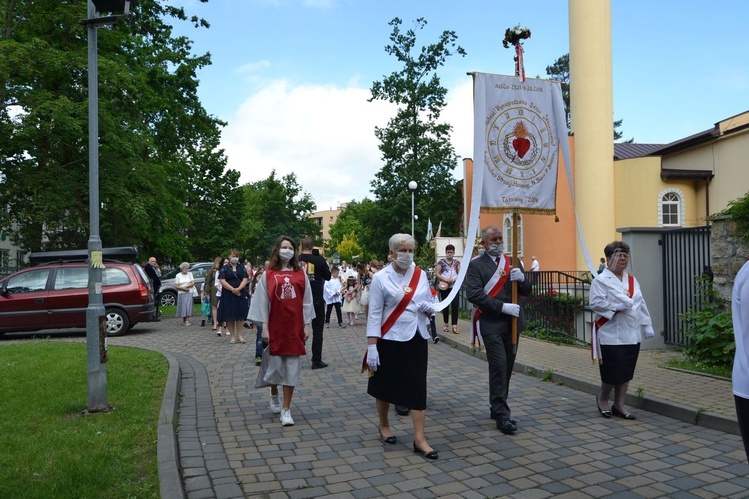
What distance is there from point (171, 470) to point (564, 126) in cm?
560

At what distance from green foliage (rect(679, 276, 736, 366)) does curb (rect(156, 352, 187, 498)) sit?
732 centimetres

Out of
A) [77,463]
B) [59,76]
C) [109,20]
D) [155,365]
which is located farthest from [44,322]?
[77,463]

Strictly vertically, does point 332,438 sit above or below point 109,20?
below

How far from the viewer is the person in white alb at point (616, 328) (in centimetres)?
670

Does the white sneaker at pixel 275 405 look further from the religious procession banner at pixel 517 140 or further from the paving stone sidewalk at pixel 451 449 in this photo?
the religious procession banner at pixel 517 140

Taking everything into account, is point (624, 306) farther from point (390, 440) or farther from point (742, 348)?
point (742, 348)

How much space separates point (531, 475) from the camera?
16.0 feet

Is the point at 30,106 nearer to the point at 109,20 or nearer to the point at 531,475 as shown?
the point at 109,20

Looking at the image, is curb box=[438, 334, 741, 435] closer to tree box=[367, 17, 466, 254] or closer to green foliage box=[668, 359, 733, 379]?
green foliage box=[668, 359, 733, 379]

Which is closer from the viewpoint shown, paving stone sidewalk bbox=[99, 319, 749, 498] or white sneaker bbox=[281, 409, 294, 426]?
paving stone sidewalk bbox=[99, 319, 749, 498]

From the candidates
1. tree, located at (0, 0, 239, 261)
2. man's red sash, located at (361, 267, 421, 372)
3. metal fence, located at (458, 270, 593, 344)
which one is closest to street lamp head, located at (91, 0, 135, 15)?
man's red sash, located at (361, 267, 421, 372)

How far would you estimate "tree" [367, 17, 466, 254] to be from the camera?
1950 inches

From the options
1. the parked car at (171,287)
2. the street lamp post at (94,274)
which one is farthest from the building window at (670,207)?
the street lamp post at (94,274)

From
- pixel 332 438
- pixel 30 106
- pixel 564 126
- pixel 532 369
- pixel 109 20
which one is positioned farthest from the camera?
pixel 30 106
